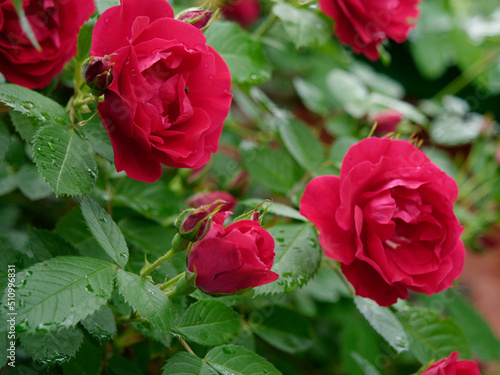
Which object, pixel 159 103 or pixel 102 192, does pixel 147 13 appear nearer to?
pixel 159 103

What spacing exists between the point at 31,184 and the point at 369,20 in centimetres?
56

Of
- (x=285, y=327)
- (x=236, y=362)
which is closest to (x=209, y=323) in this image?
(x=236, y=362)

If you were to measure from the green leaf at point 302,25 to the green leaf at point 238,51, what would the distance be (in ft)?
0.20

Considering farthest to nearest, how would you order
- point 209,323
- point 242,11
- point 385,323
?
point 242,11 → point 385,323 → point 209,323

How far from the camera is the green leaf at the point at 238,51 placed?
2.15ft

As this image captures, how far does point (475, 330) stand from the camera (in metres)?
0.96

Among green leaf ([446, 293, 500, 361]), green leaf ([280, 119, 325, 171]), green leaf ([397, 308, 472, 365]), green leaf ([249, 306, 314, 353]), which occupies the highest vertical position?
green leaf ([280, 119, 325, 171])

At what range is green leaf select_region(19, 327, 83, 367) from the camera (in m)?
0.44

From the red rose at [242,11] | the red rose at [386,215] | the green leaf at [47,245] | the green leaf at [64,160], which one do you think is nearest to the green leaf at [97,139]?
the green leaf at [64,160]

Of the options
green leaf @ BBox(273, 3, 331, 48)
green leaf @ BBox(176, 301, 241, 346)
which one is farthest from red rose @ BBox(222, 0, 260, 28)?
green leaf @ BBox(176, 301, 241, 346)

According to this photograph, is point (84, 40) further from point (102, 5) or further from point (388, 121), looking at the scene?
point (388, 121)

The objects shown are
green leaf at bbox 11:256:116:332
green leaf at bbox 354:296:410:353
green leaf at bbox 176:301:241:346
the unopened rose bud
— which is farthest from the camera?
the unopened rose bud

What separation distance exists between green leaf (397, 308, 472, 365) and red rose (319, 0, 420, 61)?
0.40 m

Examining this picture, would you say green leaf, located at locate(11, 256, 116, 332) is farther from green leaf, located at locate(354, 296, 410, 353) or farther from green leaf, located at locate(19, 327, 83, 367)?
green leaf, located at locate(354, 296, 410, 353)
